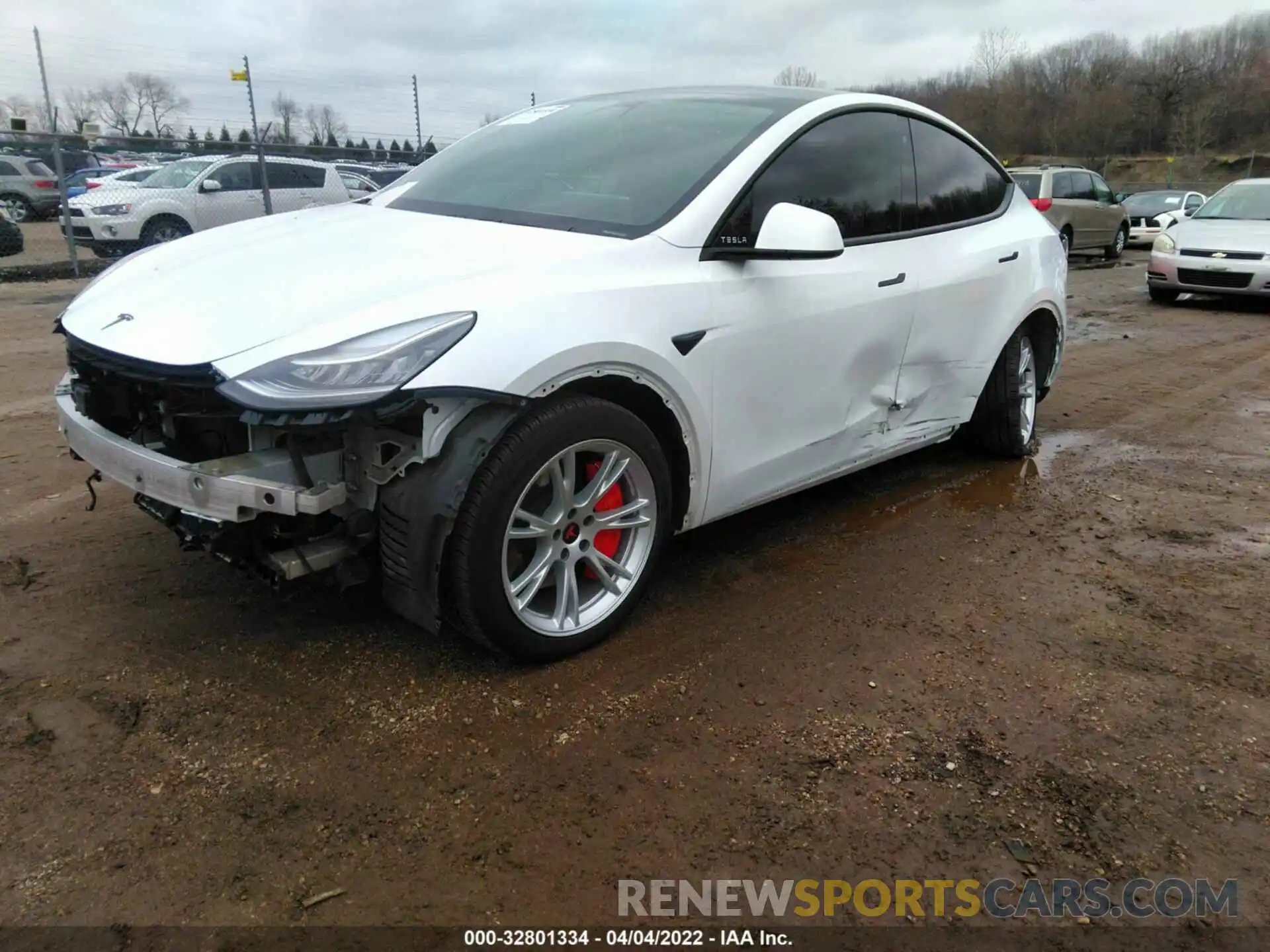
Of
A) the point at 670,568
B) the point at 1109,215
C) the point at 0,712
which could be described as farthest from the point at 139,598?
the point at 1109,215

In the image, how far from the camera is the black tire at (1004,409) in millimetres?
4680

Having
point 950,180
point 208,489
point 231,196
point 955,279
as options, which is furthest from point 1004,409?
point 231,196

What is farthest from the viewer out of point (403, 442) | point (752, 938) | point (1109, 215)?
point (1109, 215)

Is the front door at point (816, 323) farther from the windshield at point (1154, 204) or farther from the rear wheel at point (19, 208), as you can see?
the rear wheel at point (19, 208)

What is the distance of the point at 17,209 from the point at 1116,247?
25305 mm

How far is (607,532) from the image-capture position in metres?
3.01

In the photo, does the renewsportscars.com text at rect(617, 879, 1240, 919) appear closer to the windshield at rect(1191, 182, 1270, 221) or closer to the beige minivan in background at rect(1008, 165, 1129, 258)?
the windshield at rect(1191, 182, 1270, 221)

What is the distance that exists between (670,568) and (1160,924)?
6.52ft

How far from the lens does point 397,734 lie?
8.26ft

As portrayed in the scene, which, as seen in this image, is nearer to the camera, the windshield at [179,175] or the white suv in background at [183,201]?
the white suv in background at [183,201]

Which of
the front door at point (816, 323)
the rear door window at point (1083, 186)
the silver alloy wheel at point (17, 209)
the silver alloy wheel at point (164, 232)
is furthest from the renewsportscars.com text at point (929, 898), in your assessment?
the silver alloy wheel at point (17, 209)

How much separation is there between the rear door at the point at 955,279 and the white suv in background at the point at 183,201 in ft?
35.8

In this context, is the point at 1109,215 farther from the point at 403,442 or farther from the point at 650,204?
the point at 403,442

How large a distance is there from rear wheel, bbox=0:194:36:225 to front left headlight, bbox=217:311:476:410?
25557 mm
